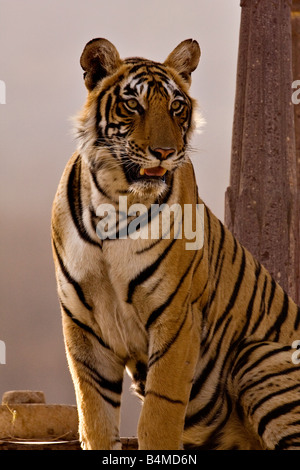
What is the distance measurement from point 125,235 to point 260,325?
104 cm

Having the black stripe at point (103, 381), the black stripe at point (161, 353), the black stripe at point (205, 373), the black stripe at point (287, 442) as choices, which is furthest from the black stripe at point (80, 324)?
the black stripe at point (287, 442)

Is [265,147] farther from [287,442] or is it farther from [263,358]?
[287,442]

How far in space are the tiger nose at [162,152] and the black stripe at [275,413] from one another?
51.1 inches

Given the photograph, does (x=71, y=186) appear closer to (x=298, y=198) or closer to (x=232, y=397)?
(x=232, y=397)

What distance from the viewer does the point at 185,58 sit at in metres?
3.32

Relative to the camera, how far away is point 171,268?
3.10 metres

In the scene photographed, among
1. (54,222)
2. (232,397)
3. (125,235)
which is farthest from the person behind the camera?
(232,397)

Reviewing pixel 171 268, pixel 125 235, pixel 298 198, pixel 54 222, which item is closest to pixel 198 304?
pixel 171 268

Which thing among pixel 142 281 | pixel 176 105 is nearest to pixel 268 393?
pixel 142 281

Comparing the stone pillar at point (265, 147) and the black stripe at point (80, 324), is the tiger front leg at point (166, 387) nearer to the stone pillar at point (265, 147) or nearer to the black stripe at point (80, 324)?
the black stripe at point (80, 324)

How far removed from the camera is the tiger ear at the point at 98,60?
307 centimetres

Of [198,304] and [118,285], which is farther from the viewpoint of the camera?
[198,304]

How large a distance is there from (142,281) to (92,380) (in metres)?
0.55

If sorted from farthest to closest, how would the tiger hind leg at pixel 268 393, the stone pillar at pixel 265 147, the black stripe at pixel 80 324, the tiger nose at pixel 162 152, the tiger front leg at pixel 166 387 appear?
1. the stone pillar at pixel 265 147
2. the tiger hind leg at pixel 268 393
3. the black stripe at pixel 80 324
4. the tiger front leg at pixel 166 387
5. the tiger nose at pixel 162 152
